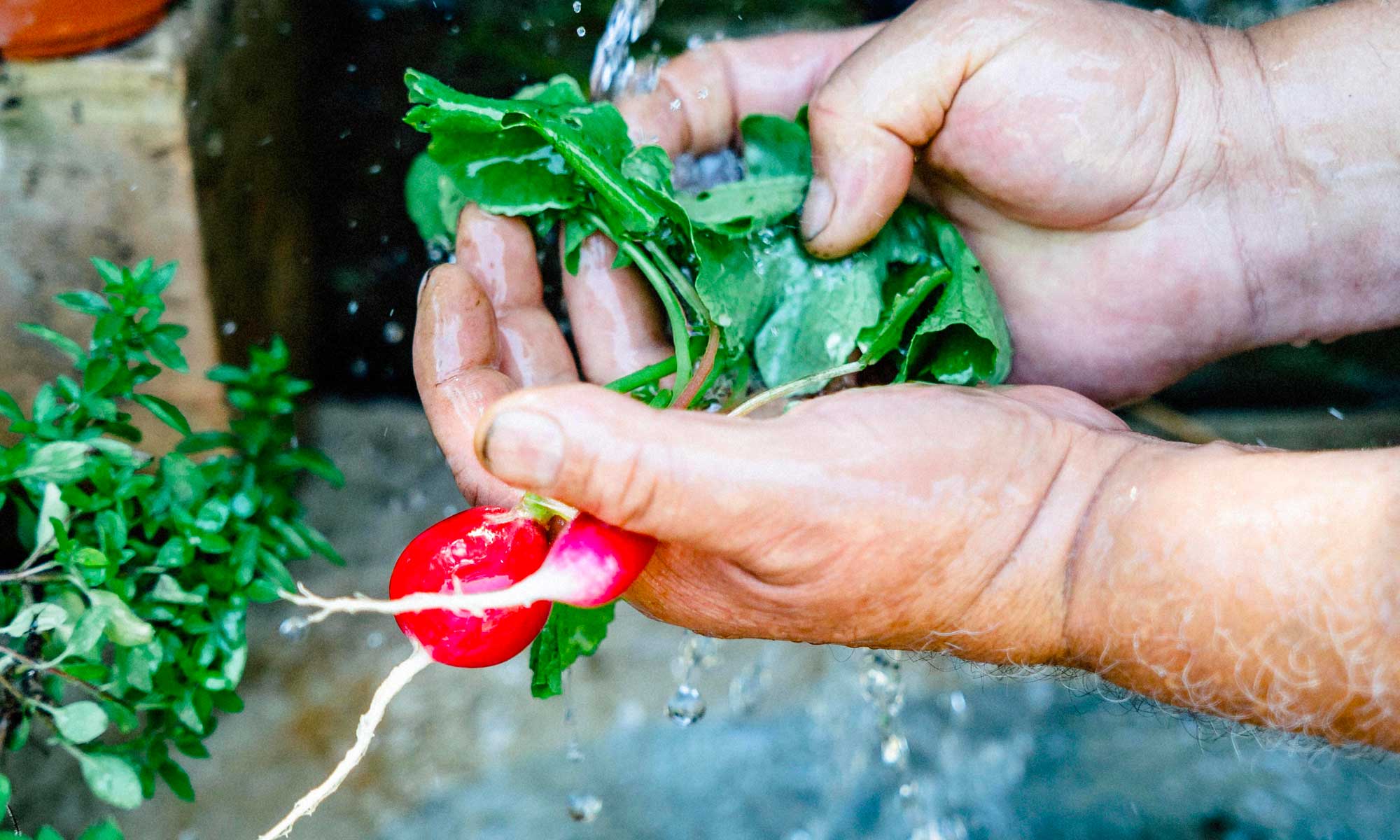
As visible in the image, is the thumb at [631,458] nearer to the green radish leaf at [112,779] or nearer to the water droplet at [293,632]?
the green radish leaf at [112,779]

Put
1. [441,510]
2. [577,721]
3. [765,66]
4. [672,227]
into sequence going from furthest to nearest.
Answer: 1. [441,510]
2. [577,721]
3. [765,66]
4. [672,227]

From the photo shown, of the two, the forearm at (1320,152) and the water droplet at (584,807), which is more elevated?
the forearm at (1320,152)

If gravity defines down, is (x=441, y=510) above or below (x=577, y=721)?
above

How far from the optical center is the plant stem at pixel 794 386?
3.76 feet

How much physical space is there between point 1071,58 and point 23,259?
1.54 m

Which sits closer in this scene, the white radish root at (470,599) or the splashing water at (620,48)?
the white radish root at (470,599)

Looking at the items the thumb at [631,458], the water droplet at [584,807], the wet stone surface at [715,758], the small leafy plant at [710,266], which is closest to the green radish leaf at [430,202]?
the small leafy plant at [710,266]

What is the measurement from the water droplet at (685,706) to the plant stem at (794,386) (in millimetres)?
781

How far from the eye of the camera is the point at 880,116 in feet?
4.35

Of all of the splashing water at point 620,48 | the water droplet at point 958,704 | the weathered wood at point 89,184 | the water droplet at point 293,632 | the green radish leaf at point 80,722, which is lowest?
the water droplet at point 958,704

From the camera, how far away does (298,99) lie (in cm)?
202

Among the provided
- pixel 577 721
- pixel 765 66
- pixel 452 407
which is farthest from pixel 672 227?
pixel 577 721

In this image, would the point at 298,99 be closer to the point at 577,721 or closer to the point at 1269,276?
the point at 577,721

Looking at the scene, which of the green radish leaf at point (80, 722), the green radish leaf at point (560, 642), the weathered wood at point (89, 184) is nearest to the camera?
the green radish leaf at point (80, 722)
